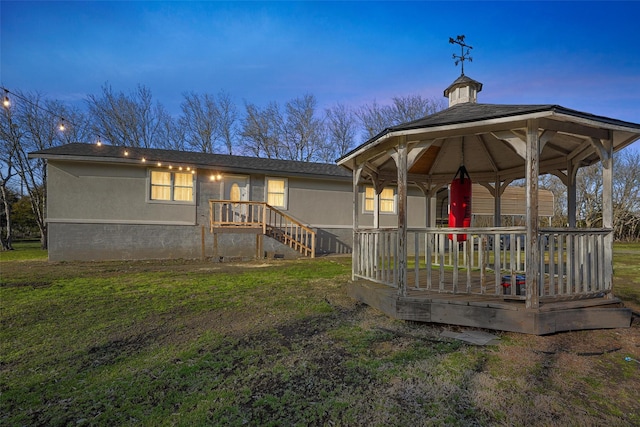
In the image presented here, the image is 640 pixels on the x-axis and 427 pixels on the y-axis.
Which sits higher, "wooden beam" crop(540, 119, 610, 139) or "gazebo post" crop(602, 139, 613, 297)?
"wooden beam" crop(540, 119, 610, 139)

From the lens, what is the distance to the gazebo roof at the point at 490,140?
377 centimetres

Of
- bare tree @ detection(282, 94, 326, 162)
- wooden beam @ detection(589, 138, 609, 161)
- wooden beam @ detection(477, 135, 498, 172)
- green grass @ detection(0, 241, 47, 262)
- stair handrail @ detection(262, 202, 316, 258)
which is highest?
bare tree @ detection(282, 94, 326, 162)

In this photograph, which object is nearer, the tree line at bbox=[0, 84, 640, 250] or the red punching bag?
the red punching bag

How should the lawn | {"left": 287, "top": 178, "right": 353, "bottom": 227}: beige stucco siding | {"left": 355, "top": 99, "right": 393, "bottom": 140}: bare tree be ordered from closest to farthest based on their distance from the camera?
the lawn
{"left": 287, "top": 178, "right": 353, "bottom": 227}: beige stucco siding
{"left": 355, "top": 99, "right": 393, "bottom": 140}: bare tree

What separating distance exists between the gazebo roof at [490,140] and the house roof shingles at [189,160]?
6.77 m

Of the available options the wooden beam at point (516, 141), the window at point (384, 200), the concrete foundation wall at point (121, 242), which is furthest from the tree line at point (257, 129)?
the wooden beam at point (516, 141)

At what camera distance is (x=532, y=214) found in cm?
375

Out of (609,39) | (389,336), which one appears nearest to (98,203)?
(389,336)

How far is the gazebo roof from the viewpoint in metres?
3.77

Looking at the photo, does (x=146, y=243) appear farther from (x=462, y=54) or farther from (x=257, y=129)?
(x=257, y=129)

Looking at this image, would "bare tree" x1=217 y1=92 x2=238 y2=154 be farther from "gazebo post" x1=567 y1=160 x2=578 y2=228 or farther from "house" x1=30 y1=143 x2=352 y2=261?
"gazebo post" x1=567 y1=160 x2=578 y2=228

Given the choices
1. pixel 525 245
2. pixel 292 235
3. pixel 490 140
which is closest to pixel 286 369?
pixel 525 245

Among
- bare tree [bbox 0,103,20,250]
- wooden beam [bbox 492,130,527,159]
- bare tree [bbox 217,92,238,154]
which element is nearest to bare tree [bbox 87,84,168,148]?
bare tree [bbox 217,92,238,154]

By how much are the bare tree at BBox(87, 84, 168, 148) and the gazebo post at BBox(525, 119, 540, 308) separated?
29.1 metres
